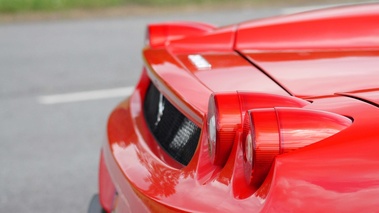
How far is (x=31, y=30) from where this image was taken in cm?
1111

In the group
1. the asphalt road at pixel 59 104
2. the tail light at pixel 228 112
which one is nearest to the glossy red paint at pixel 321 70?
the tail light at pixel 228 112

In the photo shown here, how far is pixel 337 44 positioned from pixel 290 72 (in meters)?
0.37

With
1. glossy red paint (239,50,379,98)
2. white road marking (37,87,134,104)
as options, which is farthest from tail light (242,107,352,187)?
white road marking (37,87,134,104)

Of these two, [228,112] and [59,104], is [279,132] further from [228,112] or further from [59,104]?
[59,104]

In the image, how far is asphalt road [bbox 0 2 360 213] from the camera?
5520 mm

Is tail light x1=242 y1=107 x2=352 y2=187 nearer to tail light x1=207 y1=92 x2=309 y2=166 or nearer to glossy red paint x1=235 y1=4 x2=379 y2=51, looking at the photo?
tail light x1=207 y1=92 x2=309 y2=166

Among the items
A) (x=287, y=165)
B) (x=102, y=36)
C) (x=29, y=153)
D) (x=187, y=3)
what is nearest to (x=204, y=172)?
(x=287, y=165)

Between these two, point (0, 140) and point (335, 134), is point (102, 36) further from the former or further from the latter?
point (335, 134)

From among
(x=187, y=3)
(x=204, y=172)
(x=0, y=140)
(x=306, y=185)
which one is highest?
(x=306, y=185)

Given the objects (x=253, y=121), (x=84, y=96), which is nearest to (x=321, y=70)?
(x=253, y=121)

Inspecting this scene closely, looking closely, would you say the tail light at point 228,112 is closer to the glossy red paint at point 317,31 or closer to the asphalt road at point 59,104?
the glossy red paint at point 317,31

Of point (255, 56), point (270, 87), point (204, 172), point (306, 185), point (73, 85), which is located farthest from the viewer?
point (73, 85)

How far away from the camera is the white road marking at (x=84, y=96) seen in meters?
7.80

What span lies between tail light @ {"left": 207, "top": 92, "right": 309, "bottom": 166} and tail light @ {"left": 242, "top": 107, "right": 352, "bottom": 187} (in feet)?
0.45
